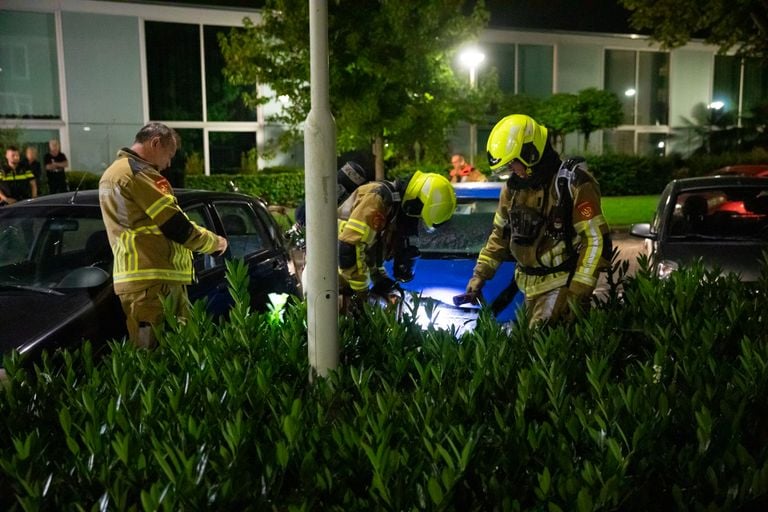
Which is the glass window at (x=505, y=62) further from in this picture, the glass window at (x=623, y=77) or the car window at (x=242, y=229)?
the car window at (x=242, y=229)

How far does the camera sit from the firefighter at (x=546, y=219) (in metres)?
4.27

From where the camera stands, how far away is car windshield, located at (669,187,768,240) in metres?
7.39

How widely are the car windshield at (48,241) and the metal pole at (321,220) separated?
8.53 feet

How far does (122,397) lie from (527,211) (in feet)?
9.11

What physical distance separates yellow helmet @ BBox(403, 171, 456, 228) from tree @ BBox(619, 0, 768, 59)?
12.8m

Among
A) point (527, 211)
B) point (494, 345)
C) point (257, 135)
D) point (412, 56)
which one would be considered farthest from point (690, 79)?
point (494, 345)

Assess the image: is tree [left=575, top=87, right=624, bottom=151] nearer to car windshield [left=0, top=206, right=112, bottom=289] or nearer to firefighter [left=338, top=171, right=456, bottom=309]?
firefighter [left=338, top=171, right=456, bottom=309]

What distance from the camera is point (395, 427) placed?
2.08m

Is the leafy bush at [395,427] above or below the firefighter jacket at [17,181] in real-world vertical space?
below

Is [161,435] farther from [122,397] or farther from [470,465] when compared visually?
[470,465]

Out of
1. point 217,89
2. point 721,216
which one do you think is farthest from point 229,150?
point 721,216

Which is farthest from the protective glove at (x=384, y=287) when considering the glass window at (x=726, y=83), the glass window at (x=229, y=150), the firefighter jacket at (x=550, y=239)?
the glass window at (x=726, y=83)

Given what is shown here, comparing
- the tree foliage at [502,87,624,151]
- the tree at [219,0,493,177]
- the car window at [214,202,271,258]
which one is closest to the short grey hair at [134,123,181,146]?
the car window at [214,202,271,258]

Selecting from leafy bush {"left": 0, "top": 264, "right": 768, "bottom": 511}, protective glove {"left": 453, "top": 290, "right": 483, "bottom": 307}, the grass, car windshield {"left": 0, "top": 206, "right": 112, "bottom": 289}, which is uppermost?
car windshield {"left": 0, "top": 206, "right": 112, "bottom": 289}
